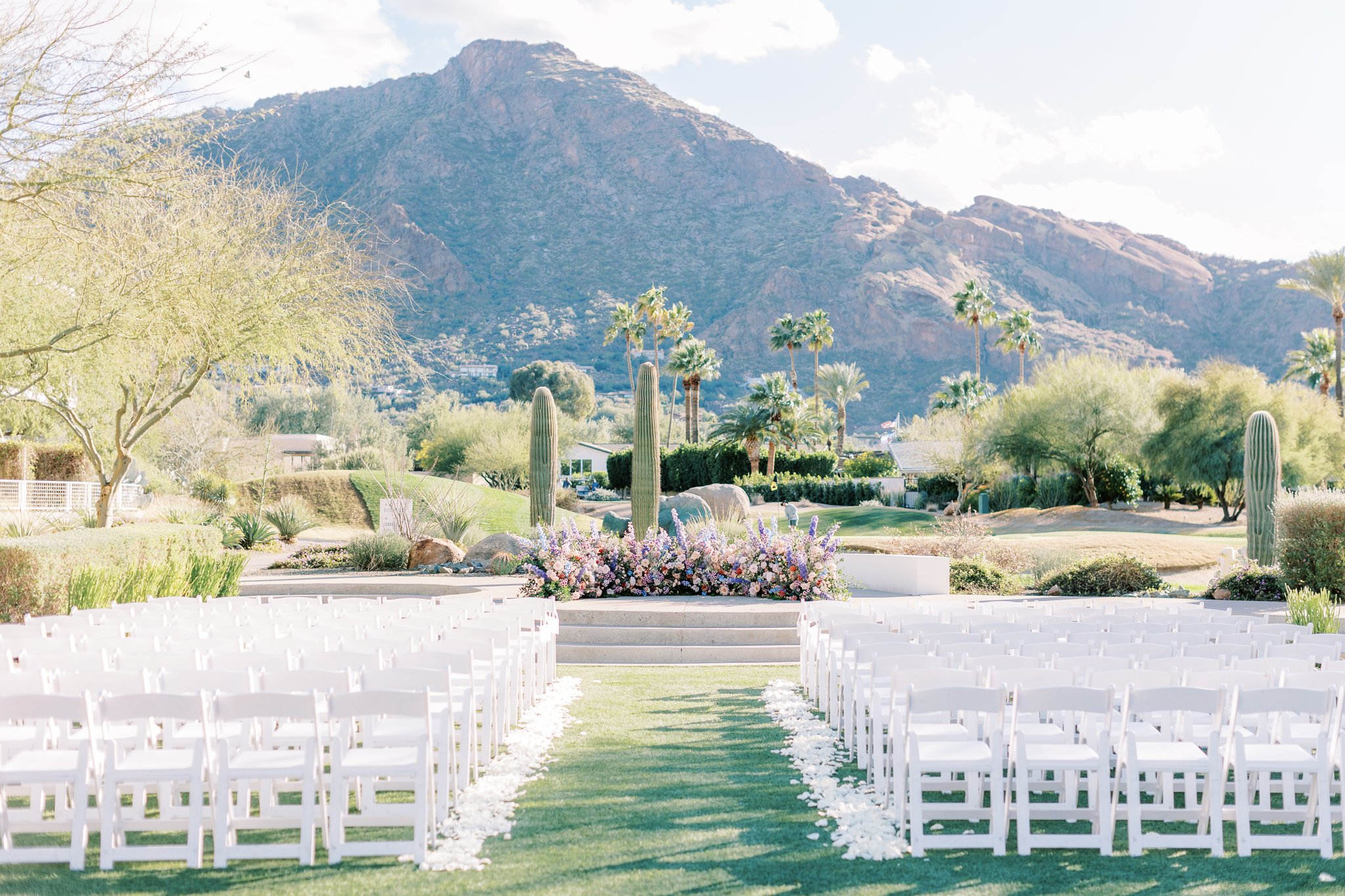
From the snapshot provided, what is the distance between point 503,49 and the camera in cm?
15862

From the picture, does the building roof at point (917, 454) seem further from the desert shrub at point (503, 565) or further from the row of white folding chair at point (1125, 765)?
the row of white folding chair at point (1125, 765)

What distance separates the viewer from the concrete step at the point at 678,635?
41.2 feet

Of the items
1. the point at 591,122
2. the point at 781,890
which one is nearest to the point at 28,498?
the point at 781,890

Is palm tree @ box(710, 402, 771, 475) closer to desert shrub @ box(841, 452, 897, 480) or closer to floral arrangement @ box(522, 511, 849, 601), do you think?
desert shrub @ box(841, 452, 897, 480)

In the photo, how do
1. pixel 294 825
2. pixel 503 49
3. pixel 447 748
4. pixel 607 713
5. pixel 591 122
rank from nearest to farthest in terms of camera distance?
1. pixel 294 825
2. pixel 447 748
3. pixel 607 713
4. pixel 591 122
5. pixel 503 49

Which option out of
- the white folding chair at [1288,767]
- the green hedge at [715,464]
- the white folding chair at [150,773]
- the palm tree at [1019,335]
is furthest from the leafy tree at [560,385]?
the white folding chair at [1288,767]

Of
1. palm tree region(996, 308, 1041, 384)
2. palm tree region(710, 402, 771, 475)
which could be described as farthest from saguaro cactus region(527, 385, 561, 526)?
palm tree region(996, 308, 1041, 384)

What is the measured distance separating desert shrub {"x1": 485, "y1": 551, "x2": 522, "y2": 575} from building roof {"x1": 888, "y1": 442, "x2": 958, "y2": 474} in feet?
108

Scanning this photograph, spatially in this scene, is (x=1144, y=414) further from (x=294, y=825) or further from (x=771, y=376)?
(x=294, y=825)

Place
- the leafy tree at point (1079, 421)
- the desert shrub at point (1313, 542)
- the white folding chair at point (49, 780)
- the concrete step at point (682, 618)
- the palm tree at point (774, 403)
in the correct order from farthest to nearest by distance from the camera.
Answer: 1. the palm tree at point (774, 403)
2. the leafy tree at point (1079, 421)
3. the desert shrub at point (1313, 542)
4. the concrete step at point (682, 618)
5. the white folding chair at point (49, 780)

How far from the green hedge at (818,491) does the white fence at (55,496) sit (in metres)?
30.0

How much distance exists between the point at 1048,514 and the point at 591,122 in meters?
119

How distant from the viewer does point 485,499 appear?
33750 mm

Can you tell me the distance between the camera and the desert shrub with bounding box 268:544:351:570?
20719 mm
